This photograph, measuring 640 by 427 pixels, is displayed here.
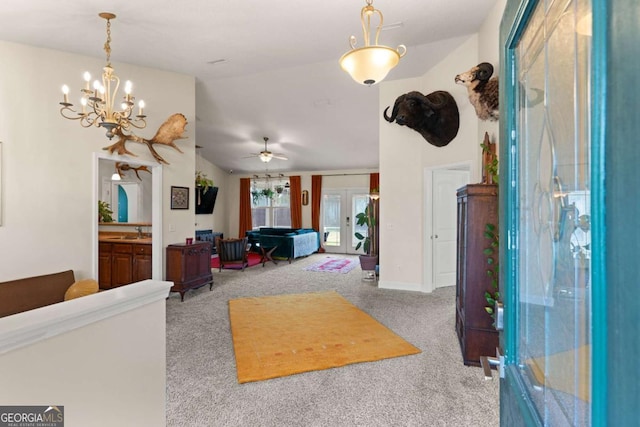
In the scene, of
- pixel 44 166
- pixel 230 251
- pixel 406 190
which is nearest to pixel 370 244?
pixel 406 190

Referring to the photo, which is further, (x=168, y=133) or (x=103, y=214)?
(x=103, y=214)

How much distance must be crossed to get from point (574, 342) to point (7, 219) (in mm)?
Result: 4849

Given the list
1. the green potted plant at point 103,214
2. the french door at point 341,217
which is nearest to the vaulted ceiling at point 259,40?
the green potted plant at point 103,214

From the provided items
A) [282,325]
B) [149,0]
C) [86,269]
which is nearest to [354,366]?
[282,325]

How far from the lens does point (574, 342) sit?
1.98ft

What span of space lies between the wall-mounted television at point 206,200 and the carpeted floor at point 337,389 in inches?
253

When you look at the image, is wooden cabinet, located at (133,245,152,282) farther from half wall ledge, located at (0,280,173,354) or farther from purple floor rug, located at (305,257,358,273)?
half wall ledge, located at (0,280,173,354)

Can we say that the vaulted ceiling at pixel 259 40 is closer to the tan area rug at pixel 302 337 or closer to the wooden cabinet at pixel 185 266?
the wooden cabinet at pixel 185 266

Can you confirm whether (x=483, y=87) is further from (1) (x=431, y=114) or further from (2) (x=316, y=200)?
(2) (x=316, y=200)

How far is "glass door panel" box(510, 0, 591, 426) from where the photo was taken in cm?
57

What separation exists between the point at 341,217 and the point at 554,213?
971 cm

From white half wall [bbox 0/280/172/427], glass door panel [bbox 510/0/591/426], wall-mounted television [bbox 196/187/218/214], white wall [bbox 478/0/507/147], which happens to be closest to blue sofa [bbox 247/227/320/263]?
wall-mounted television [bbox 196/187/218/214]

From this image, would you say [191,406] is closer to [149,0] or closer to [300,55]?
[149,0]

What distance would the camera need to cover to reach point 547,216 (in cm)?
76
